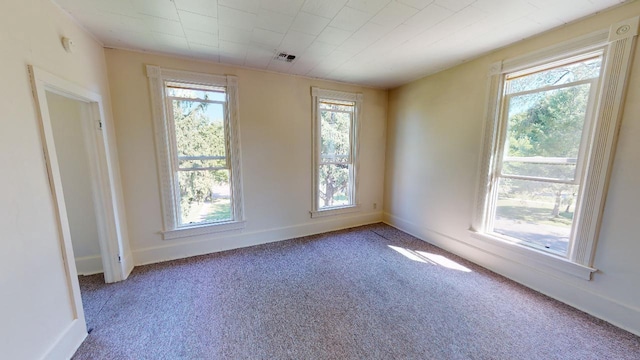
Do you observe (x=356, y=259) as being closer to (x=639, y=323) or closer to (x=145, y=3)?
(x=639, y=323)

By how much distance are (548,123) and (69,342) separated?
434 cm

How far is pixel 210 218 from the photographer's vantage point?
3107 millimetres

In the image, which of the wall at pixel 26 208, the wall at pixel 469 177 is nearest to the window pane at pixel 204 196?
the wall at pixel 26 208

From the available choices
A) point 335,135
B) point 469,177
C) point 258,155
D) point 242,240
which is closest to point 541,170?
point 469,177

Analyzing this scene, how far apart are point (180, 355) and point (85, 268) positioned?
1.94 m

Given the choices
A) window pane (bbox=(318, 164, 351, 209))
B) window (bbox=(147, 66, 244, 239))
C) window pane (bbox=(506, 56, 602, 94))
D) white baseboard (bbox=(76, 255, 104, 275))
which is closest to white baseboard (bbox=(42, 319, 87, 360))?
white baseboard (bbox=(76, 255, 104, 275))

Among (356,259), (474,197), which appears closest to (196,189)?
(356,259)

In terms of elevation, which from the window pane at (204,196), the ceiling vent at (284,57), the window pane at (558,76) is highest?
the ceiling vent at (284,57)

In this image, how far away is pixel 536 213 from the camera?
2.32 meters

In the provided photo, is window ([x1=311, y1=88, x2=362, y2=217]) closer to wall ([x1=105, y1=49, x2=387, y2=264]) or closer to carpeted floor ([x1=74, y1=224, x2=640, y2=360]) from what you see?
wall ([x1=105, y1=49, x2=387, y2=264])

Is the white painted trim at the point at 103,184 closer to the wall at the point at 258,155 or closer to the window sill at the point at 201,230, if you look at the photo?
the wall at the point at 258,155

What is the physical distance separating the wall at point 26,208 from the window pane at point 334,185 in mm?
2938

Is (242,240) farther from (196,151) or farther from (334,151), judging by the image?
(334,151)

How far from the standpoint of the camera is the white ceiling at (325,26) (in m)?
1.68
